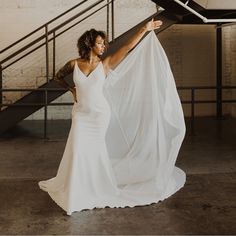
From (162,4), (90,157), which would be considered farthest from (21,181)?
(162,4)

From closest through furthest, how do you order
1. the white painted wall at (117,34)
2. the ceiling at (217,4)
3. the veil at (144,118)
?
the veil at (144,118) < the ceiling at (217,4) < the white painted wall at (117,34)

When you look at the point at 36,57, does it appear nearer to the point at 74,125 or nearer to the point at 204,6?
the point at 204,6

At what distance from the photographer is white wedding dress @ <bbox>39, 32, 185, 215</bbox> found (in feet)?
12.4

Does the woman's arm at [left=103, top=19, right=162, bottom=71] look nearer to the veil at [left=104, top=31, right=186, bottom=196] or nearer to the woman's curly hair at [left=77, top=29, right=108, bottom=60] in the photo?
the woman's curly hair at [left=77, top=29, right=108, bottom=60]

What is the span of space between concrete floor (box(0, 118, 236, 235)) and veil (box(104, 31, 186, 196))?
42cm

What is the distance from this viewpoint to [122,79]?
4371 mm

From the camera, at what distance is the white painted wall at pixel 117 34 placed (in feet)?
29.7

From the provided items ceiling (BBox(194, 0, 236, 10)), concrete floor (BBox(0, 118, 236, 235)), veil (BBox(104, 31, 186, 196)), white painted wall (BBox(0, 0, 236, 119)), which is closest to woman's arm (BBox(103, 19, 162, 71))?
veil (BBox(104, 31, 186, 196))

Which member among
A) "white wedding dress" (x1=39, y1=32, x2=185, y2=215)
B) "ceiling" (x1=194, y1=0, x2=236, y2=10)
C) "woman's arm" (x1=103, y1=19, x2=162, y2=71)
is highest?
"ceiling" (x1=194, y1=0, x2=236, y2=10)

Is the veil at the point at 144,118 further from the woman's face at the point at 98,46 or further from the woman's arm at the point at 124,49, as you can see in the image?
the woman's face at the point at 98,46

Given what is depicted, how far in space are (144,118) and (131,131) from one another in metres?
0.19

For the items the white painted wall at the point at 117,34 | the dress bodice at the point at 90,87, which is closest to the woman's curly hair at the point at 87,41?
the dress bodice at the point at 90,87

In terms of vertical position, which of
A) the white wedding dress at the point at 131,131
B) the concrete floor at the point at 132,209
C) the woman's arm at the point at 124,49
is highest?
the woman's arm at the point at 124,49

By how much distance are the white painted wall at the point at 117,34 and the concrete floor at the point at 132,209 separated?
308 cm
